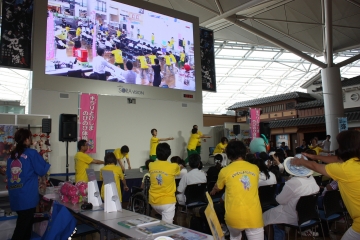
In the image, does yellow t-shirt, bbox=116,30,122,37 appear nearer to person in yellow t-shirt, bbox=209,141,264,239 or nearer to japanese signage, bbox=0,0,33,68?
japanese signage, bbox=0,0,33,68

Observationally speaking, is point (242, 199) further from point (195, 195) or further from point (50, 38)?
point (50, 38)

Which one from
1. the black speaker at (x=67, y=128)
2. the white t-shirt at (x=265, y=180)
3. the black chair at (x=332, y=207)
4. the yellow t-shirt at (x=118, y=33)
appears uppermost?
the yellow t-shirt at (x=118, y=33)

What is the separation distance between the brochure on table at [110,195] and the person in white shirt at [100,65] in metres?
6.43

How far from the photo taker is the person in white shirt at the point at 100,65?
8.79 meters

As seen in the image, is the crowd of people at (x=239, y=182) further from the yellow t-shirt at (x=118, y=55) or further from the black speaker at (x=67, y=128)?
the yellow t-shirt at (x=118, y=55)

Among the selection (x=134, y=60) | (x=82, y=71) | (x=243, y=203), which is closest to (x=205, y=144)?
(x=134, y=60)

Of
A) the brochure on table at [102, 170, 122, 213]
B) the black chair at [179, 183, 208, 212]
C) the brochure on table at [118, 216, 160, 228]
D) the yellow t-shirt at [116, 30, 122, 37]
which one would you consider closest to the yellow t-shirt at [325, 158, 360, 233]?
the brochure on table at [118, 216, 160, 228]

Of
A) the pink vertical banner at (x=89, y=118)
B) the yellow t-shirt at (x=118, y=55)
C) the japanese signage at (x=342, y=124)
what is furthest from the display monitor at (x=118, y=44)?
the japanese signage at (x=342, y=124)

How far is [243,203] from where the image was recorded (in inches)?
102

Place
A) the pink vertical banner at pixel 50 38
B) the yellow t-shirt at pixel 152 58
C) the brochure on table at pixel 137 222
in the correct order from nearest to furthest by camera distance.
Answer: the brochure on table at pixel 137 222, the pink vertical banner at pixel 50 38, the yellow t-shirt at pixel 152 58

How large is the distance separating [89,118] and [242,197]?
680cm

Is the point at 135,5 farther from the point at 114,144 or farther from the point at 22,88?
the point at 22,88

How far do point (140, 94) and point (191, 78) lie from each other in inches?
83.5

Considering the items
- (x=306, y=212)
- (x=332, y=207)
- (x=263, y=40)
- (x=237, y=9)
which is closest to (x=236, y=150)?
(x=306, y=212)
